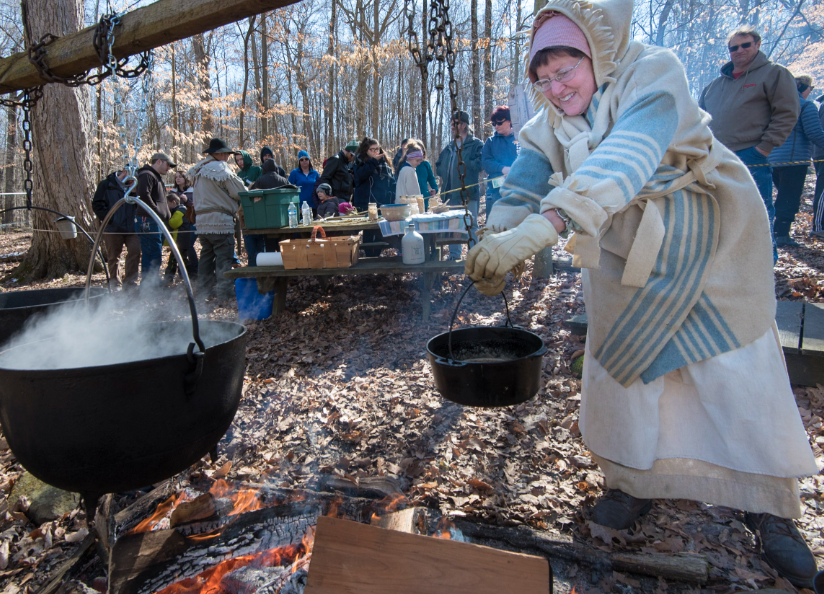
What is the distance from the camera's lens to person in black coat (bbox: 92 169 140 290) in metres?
7.12

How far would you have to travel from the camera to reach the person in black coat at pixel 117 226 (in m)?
7.12

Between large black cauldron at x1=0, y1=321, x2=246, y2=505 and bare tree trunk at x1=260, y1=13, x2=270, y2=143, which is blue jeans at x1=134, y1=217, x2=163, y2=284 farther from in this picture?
bare tree trunk at x1=260, y1=13, x2=270, y2=143

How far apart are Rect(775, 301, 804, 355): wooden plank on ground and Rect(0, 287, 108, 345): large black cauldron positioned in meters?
4.49

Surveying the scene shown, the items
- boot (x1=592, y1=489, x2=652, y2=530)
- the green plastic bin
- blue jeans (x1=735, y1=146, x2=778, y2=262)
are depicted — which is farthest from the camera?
the green plastic bin

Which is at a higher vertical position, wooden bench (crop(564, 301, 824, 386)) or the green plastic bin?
the green plastic bin

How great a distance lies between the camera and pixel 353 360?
4.93 m

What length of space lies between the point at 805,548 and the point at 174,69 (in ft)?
69.2

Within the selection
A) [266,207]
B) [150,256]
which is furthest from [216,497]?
[150,256]

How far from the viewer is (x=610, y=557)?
1954 millimetres

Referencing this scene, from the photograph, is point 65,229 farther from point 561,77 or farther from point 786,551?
point 786,551

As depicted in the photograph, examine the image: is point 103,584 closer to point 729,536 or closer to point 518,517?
point 518,517

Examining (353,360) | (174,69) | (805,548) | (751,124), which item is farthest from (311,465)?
(174,69)

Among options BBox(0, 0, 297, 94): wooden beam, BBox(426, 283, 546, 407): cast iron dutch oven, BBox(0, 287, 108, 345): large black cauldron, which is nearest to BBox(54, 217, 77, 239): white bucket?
BBox(0, 287, 108, 345): large black cauldron

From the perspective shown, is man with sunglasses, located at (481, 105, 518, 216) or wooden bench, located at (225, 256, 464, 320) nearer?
wooden bench, located at (225, 256, 464, 320)
